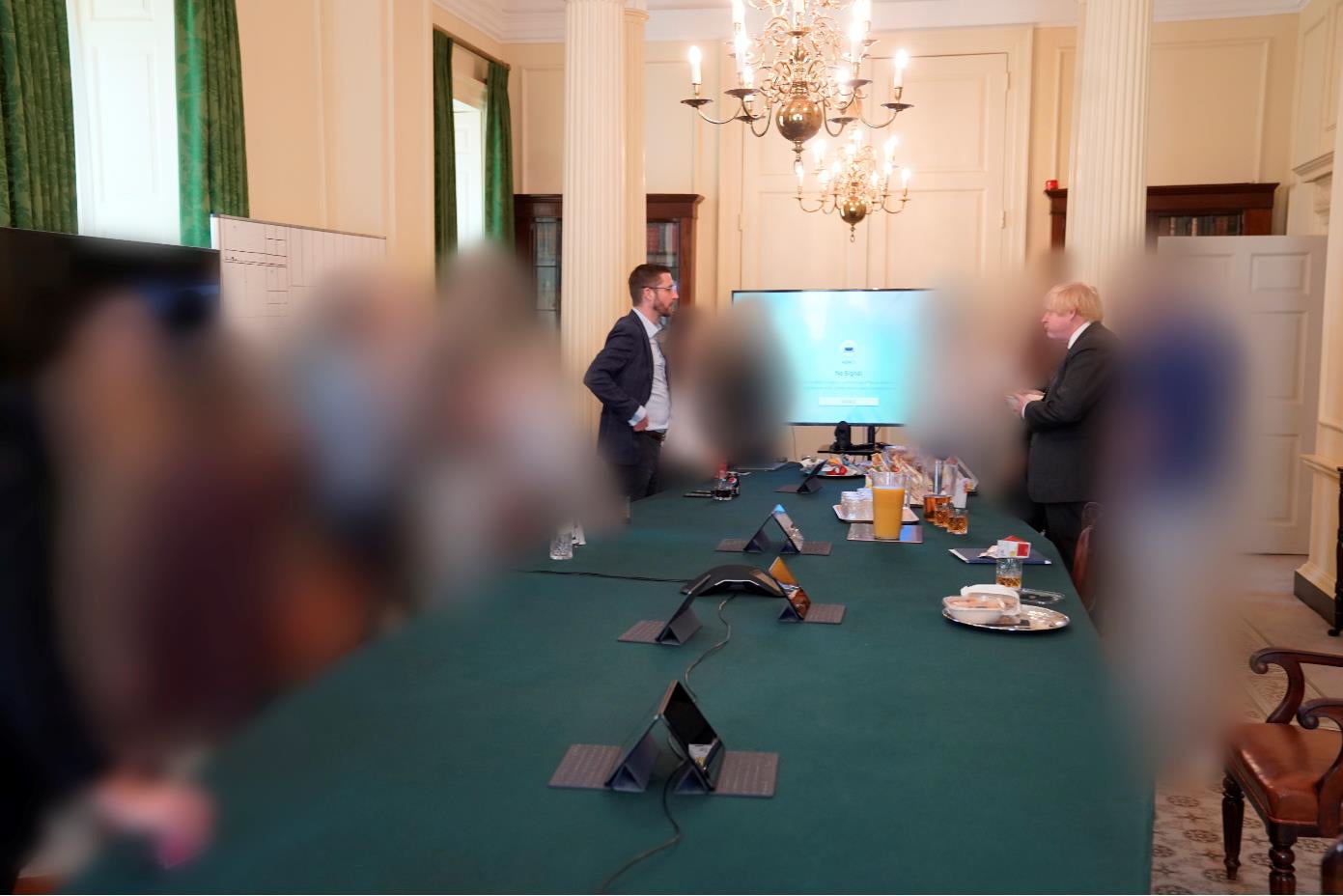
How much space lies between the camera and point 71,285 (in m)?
2.54

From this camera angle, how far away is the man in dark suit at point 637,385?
454 cm

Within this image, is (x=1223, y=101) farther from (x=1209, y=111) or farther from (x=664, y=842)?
(x=664, y=842)

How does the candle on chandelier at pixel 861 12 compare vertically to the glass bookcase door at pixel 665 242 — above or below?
above

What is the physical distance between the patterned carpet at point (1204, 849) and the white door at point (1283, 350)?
12.5 feet

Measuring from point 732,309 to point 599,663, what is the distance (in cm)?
405

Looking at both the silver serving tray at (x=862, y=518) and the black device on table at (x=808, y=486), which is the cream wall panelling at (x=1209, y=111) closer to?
the black device on table at (x=808, y=486)

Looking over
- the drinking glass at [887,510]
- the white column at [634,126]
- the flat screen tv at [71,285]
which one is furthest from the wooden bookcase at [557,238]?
→ the drinking glass at [887,510]

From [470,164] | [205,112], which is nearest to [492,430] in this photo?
[205,112]

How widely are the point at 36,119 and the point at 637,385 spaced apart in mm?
2262

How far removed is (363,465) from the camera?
278 cm

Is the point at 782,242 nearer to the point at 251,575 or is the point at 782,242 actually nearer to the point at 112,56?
the point at 112,56

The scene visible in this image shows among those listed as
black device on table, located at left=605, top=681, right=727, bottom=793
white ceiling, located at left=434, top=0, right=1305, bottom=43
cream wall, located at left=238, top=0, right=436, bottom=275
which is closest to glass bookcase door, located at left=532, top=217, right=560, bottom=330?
white ceiling, located at left=434, top=0, right=1305, bottom=43

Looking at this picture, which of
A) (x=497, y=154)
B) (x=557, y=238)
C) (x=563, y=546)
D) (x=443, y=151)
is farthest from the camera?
(x=557, y=238)

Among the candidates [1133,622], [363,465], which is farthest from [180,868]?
[1133,622]
